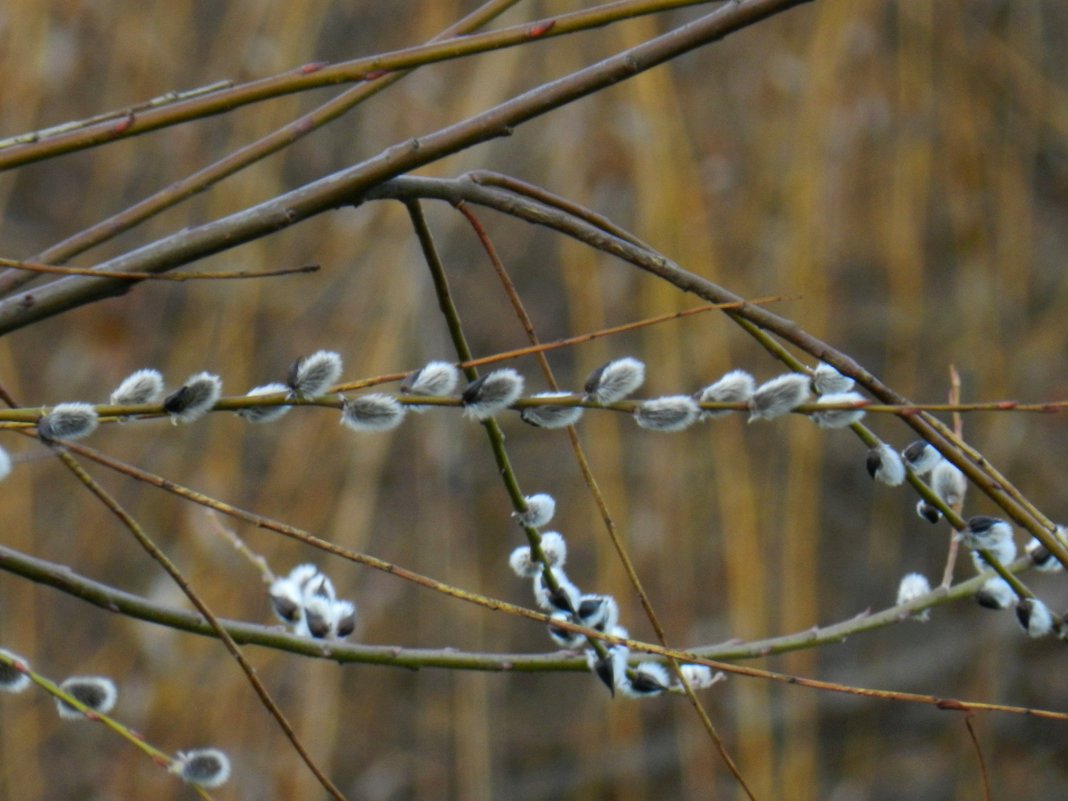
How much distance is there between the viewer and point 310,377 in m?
0.59

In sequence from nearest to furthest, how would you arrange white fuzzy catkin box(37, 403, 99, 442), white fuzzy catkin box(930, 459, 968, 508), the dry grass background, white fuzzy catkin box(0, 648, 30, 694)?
white fuzzy catkin box(37, 403, 99, 442)
white fuzzy catkin box(0, 648, 30, 694)
white fuzzy catkin box(930, 459, 968, 508)
the dry grass background

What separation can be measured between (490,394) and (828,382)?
0.59ft

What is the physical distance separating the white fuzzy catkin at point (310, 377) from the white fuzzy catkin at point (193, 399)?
4cm

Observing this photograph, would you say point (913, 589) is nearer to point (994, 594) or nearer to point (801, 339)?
point (994, 594)

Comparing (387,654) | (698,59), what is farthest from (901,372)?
(387,654)

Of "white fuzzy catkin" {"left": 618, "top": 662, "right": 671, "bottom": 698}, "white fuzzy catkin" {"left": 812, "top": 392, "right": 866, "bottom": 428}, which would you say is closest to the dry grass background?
"white fuzzy catkin" {"left": 618, "top": 662, "right": 671, "bottom": 698}

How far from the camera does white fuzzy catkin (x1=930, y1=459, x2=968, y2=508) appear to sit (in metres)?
0.76

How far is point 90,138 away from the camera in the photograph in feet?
1.86

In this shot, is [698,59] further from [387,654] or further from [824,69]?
[387,654]

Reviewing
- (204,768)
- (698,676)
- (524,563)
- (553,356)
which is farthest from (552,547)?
(553,356)

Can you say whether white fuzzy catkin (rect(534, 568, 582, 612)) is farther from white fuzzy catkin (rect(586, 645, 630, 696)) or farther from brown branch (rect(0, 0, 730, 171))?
brown branch (rect(0, 0, 730, 171))

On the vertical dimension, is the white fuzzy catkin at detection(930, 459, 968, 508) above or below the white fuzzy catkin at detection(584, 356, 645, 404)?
below

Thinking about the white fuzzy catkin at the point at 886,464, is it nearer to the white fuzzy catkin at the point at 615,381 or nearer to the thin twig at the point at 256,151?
the white fuzzy catkin at the point at 615,381

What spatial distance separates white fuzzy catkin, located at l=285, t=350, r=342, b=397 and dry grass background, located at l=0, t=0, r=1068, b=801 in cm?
133
